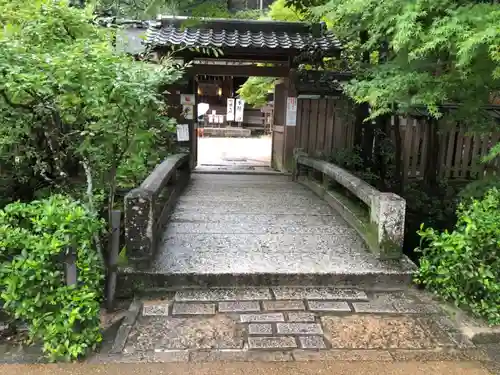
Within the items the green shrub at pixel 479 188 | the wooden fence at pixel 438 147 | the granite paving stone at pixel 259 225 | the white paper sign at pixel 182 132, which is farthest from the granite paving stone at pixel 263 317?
the white paper sign at pixel 182 132

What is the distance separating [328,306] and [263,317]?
25.3 inches

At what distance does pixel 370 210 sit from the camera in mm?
5039

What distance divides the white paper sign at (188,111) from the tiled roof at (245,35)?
1689mm

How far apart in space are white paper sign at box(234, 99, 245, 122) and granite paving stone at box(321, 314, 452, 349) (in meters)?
21.7

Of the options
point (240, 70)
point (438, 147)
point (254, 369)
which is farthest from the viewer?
point (240, 70)

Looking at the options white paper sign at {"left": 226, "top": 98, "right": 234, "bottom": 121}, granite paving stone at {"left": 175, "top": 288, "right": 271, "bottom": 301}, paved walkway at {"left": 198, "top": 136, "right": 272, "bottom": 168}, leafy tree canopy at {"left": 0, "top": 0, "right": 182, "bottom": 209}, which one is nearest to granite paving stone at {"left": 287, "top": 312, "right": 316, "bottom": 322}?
granite paving stone at {"left": 175, "top": 288, "right": 271, "bottom": 301}

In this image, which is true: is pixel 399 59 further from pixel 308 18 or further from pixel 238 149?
pixel 238 149

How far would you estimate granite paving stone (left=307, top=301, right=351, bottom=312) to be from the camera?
385 cm

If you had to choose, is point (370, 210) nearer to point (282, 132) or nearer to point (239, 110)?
point (282, 132)

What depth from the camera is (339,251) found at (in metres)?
4.89

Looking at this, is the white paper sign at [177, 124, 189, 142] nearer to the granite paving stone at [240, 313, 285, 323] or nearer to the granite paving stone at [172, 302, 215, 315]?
the granite paving stone at [172, 302, 215, 315]


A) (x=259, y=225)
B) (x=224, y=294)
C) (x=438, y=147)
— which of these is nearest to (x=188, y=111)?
(x=259, y=225)

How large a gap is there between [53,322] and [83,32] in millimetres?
2908

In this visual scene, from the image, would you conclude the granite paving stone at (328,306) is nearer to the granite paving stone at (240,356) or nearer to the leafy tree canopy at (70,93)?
the granite paving stone at (240,356)
